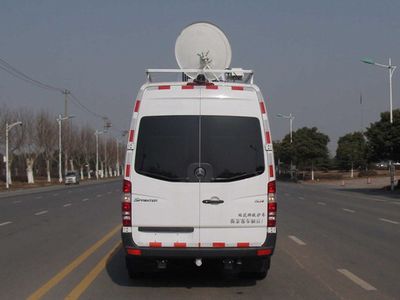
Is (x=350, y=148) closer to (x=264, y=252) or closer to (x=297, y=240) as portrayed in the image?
(x=297, y=240)

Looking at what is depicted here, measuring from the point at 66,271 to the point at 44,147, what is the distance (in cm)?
7391

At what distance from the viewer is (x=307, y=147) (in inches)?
3113

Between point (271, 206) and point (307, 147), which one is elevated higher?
point (307, 147)

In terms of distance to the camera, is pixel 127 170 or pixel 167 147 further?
pixel 167 147

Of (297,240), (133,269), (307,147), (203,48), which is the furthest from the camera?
(307,147)

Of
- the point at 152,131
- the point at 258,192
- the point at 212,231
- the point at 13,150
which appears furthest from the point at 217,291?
the point at 13,150

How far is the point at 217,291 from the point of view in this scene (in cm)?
827

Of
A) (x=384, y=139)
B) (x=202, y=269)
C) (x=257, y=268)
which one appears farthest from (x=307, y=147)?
(x=257, y=268)

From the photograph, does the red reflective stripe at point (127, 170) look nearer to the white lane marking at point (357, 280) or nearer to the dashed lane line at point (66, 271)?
the dashed lane line at point (66, 271)

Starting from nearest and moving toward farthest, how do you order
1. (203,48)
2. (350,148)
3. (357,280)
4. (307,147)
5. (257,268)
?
(257,268)
(357,280)
(203,48)
(307,147)
(350,148)

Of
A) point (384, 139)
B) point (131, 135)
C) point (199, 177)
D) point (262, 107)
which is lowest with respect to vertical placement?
point (199, 177)

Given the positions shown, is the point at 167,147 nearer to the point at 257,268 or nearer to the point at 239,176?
the point at 239,176

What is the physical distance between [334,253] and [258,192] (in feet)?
15.0

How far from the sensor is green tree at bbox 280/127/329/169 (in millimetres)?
79188
